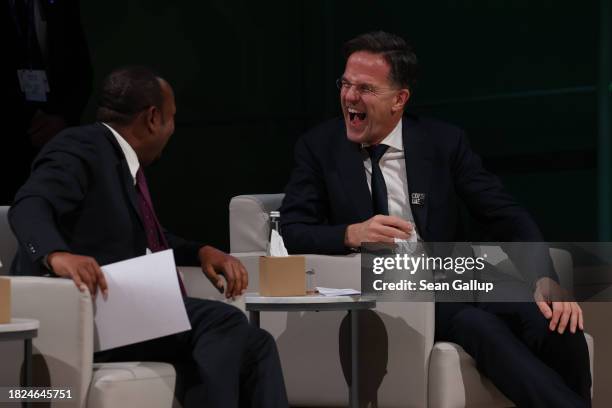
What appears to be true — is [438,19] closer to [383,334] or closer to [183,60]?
[183,60]

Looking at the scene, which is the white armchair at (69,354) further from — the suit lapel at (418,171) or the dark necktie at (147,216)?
the suit lapel at (418,171)

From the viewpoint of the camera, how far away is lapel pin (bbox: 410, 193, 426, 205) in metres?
3.82

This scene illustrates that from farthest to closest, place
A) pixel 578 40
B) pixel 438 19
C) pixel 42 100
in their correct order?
pixel 438 19 → pixel 578 40 → pixel 42 100

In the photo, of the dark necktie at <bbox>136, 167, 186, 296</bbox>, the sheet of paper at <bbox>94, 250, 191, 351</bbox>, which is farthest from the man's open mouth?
the sheet of paper at <bbox>94, 250, 191, 351</bbox>

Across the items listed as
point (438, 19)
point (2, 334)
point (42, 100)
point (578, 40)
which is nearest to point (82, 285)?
point (2, 334)

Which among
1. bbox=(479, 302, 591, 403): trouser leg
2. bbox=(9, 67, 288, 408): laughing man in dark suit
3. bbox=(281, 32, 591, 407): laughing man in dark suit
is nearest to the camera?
bbox=(9, 67, 288, 408): laughing man in dark suit

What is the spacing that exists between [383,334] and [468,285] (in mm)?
377

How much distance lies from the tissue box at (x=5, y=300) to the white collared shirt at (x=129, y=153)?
0.55m

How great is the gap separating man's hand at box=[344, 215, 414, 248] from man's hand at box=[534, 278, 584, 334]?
17.9 inches

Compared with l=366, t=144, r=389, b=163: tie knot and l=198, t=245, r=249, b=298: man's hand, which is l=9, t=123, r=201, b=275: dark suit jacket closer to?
l=198, t=245, r=249, b=298: man's hand

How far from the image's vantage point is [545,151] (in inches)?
244

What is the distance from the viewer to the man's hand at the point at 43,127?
178 inches
